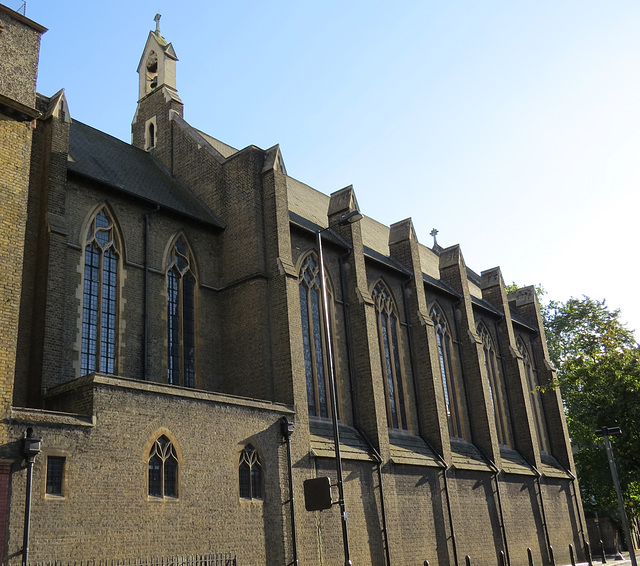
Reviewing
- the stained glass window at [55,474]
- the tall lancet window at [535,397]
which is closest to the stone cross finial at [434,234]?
the tall lancet window at [535,397]

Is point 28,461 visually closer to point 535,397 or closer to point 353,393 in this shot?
point 353,393

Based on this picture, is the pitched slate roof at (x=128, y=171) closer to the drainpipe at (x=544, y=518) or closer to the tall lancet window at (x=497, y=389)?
the tall lancet window at (x=497, y=389)

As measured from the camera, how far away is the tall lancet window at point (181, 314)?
862 inches

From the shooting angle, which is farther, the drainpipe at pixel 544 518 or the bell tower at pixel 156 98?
the drainpipe at pixel 544 518

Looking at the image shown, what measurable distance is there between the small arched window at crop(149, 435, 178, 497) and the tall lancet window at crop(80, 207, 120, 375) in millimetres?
3869

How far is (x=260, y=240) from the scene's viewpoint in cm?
2383

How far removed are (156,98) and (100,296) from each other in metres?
13.2

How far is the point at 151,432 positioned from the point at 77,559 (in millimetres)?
3288

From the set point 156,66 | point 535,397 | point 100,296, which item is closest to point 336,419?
point 100,296

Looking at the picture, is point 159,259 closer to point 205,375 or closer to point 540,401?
point 205,375

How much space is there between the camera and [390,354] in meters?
29.1

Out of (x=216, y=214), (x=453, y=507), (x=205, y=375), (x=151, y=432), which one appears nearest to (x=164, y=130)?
(x=216, y=214)

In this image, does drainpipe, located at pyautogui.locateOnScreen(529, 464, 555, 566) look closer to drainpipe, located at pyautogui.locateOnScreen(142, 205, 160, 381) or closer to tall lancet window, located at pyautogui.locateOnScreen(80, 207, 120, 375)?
drainpipe, located at pyautogui.locateOnScreen(142, 205, 160, 381)

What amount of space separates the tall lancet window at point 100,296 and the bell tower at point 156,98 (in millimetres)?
8286
